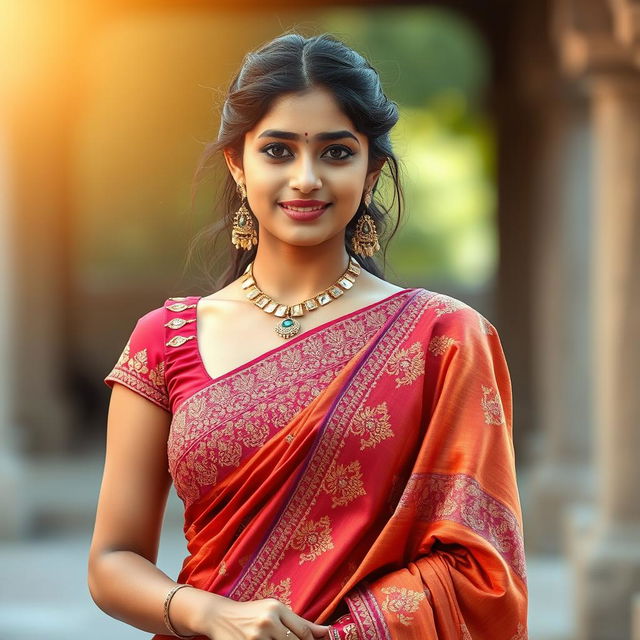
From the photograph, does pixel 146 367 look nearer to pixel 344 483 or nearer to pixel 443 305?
pixel 344 483

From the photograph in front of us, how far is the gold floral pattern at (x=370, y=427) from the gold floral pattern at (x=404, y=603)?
0.78ft

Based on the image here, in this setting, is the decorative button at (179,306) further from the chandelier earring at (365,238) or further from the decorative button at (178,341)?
the chandelier earring at (365,238)

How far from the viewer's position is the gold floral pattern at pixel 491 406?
2406mm

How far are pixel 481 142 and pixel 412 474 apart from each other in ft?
69.1

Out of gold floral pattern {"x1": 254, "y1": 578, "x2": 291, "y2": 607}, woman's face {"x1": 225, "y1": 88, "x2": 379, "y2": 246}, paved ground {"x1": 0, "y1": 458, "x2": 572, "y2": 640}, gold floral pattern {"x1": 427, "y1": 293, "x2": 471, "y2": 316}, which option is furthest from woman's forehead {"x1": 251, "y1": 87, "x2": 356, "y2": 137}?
paved ground {"x1": 0, "y1": 458, "x2": 572, "y2": 640}

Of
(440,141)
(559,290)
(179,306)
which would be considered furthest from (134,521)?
(440,141)

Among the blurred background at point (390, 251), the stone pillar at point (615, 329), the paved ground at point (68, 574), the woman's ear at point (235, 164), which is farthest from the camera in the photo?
the paved ground at point (68, 574)

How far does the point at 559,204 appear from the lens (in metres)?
9.58

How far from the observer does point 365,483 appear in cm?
→ 237

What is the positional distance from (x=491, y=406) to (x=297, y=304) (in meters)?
0.38

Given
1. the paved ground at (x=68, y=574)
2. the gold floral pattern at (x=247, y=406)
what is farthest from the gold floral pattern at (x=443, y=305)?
the paved ground at (x=68, y=574)

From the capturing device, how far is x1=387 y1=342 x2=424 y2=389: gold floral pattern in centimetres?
243

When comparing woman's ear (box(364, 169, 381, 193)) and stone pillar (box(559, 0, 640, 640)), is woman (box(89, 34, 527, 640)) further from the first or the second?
stone pillar (box(559, 0, 640, 640))

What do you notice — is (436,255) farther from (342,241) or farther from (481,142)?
(342,241)
